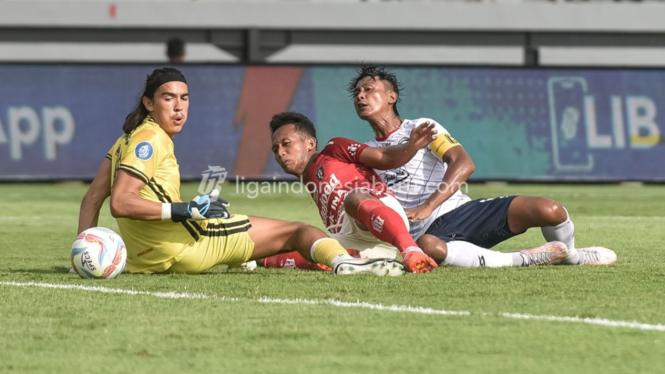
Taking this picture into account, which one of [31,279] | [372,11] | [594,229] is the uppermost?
[372,11]

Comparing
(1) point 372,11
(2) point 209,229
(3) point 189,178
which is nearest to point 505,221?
(2) point 209,229

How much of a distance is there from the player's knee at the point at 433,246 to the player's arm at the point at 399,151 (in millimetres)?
520

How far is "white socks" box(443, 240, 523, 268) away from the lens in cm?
690

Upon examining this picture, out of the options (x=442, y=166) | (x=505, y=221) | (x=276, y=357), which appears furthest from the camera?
(x=442, y=166)

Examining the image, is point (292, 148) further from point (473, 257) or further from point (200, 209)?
point (473, 257)

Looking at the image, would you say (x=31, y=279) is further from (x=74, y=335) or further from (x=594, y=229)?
(x=594, y=229)

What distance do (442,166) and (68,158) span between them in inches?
421

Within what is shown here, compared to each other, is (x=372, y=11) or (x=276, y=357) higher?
(x=372, y=11)

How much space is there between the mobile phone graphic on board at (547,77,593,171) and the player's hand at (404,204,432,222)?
35.1 ft

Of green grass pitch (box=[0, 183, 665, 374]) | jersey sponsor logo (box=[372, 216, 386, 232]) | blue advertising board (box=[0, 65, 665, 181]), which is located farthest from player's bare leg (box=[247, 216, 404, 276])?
blue advertising board (box=[0, 65, 665, 181])

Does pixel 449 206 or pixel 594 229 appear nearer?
pixel 449 206

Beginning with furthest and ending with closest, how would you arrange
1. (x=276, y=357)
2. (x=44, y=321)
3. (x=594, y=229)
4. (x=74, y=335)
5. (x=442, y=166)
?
(x=594, y=229) → (x=442, y=166) → (x=44, y=321) → (x=74, y=335) → (x=276, y=357)

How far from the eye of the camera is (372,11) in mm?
26672

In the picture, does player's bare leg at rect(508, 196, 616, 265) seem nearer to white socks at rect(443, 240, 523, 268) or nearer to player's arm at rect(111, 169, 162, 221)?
white socks at rect(443, 240, 523, 268)
